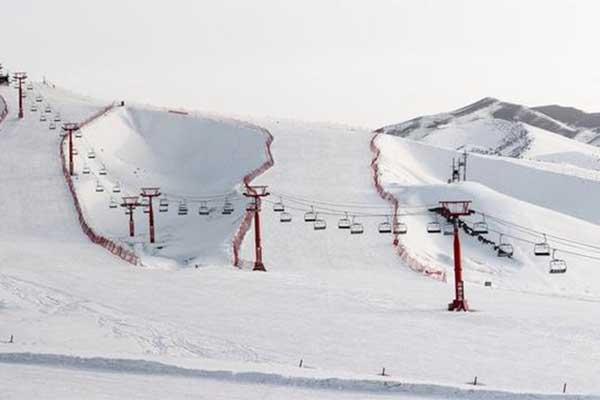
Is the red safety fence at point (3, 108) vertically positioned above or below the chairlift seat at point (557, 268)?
above

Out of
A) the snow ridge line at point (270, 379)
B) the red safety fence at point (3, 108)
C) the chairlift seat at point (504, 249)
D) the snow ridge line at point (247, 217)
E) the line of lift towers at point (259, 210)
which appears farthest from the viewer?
the red safety fence at point (3, 108)

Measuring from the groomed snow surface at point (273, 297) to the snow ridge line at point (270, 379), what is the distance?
3 centimetres

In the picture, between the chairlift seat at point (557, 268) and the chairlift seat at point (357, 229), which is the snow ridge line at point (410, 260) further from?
the chairlift seat at point (557, 268)

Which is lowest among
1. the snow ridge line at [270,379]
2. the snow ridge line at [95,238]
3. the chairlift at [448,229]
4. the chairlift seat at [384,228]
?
the snow ridge line at [95,238]

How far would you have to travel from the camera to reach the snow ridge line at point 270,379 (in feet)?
44.8

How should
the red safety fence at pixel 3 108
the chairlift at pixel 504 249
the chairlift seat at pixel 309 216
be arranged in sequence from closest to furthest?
the chairlift seat at pixel 309 216 < the chairlift at pixel 504 249 < the red safety fence at pixel 3 108

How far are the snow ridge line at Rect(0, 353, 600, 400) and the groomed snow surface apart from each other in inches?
1.0

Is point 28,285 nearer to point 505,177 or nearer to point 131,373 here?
point 131,373

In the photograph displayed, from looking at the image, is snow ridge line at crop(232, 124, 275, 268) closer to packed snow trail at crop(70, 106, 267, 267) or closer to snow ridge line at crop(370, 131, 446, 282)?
packed snow trail at crop(70, 106, 267, 267)

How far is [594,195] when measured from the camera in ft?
247

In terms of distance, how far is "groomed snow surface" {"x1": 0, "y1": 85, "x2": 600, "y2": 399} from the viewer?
1493 cm

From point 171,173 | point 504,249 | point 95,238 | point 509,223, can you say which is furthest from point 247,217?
point 171,173

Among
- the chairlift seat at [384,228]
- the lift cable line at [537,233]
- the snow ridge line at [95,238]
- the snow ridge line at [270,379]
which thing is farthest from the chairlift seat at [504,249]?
the snow ridge line at [270,379]

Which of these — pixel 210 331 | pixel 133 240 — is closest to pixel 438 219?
Result: pixel 133 240
